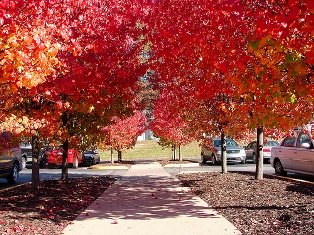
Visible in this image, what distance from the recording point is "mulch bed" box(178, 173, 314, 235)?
8.08 m

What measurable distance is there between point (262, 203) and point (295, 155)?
264 inches

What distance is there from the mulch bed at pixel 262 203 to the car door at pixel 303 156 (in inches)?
69.9

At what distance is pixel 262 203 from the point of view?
10.4 meters

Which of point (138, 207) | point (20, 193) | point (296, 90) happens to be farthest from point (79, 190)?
point (296, 90)

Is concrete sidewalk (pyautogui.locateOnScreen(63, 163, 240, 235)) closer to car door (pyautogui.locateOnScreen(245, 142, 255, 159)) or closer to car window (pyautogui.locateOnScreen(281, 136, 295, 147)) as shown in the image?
car window (pyautogui.locateOnScreen(281, 136, 295, 147))

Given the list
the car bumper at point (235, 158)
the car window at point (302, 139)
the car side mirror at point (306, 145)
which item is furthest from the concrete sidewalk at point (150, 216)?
the car bumper at point (235, 158)

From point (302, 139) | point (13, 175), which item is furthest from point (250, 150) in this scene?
point (13, 175)

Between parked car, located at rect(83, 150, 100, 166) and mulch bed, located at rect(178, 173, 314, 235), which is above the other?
parked car, located at rect(83, 150, 100, 166)

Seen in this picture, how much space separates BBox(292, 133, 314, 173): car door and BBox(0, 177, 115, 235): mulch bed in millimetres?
6901

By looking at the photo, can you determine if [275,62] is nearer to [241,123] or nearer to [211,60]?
[211,60]

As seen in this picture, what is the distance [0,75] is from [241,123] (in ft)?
25.7

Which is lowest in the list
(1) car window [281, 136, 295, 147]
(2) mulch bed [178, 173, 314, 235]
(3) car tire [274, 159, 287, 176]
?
(2) mulch bed [178, 173, 314, 235]

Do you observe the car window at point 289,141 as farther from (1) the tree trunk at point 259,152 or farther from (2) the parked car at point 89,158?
(2) the parked car at point 89,158

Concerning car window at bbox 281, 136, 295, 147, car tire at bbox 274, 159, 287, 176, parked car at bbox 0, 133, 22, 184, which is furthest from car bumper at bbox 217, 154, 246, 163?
parked car at bbox 0, 133, 22, 184
